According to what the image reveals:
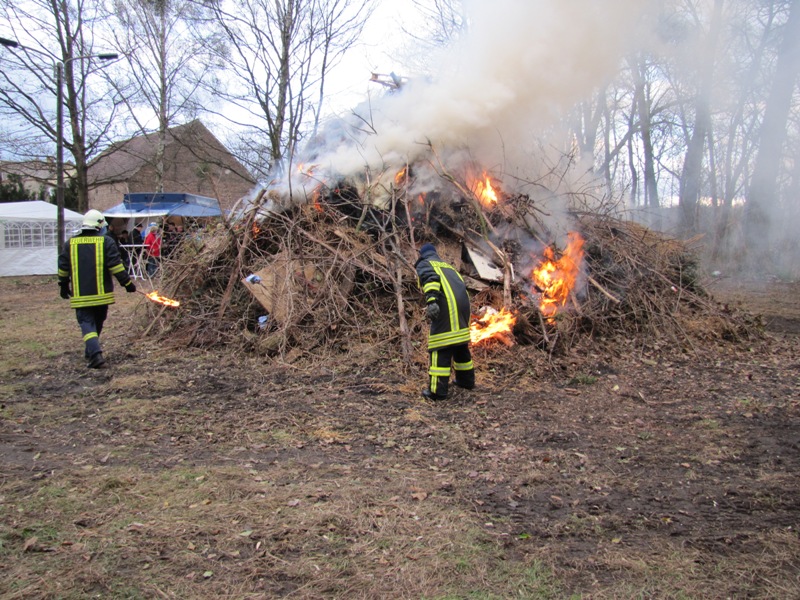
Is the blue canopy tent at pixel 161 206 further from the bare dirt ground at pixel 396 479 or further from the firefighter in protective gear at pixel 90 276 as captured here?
the bare dirt ground at pixel 396 479

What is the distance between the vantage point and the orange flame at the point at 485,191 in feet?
27.2

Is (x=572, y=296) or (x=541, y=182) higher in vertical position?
(x=541, y=182)

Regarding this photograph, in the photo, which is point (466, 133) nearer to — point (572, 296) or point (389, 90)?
point (389, 90)

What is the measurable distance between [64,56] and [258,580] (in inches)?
851

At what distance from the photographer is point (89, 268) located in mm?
6289

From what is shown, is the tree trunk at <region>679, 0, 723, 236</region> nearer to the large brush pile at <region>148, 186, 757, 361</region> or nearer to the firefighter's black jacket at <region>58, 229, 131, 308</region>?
the large brush pile at <region>148, 186, 757, 361</region>

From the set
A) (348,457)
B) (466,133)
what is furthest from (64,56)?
(348,457)

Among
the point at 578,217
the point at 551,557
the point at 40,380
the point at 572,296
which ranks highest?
the point at 578,217

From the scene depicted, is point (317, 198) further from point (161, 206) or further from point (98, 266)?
point (161, 206)

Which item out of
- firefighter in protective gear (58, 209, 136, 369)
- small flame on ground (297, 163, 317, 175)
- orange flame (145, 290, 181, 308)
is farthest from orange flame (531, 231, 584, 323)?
firefighter in protective gear (58, 209, 136, 369)

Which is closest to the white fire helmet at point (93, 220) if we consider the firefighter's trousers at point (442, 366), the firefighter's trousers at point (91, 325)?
the firefighter's trousers at point (91, 325)

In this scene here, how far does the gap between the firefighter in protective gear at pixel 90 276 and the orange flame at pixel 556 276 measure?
197 inches

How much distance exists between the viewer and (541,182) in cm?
941

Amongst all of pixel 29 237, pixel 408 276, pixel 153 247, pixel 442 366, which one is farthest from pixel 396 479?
pixel 29 237
